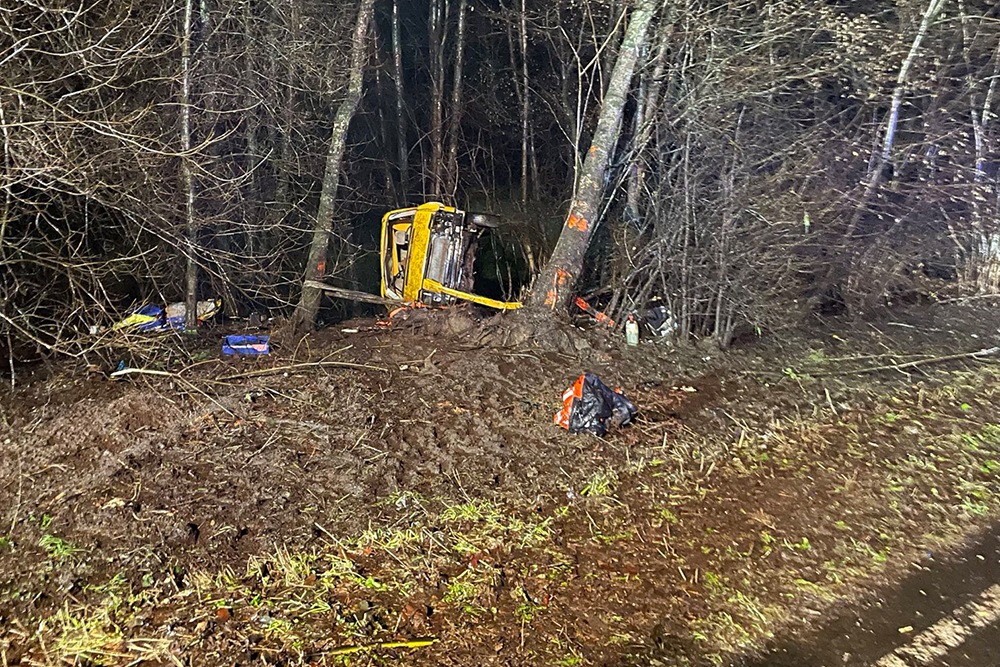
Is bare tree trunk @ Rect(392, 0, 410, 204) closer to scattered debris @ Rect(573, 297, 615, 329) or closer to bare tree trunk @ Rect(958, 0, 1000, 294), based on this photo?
scattered debris @ Rect(573, 297, 615, 329)

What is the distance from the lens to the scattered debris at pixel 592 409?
18.7ft

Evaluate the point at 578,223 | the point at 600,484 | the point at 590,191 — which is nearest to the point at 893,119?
the point at 590,191

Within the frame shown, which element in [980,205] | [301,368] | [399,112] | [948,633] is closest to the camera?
[948,633]

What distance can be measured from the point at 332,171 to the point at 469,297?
254cm

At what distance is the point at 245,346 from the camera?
736cm

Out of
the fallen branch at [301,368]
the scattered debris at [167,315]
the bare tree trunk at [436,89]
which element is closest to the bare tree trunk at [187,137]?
the scattered debris at [167,315]

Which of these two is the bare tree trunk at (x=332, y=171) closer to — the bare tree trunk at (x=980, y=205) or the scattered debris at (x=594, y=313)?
the scattered debris at (x=594, y=313)

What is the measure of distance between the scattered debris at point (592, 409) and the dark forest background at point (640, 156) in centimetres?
246

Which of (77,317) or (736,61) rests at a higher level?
(736,61)

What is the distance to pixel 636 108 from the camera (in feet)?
30.0

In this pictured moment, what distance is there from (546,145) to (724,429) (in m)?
10.8

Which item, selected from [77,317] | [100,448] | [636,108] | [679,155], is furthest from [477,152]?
[100,448]

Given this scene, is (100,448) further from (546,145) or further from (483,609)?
(546,145)

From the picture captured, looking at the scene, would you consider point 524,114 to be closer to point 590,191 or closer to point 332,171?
point 332,171
